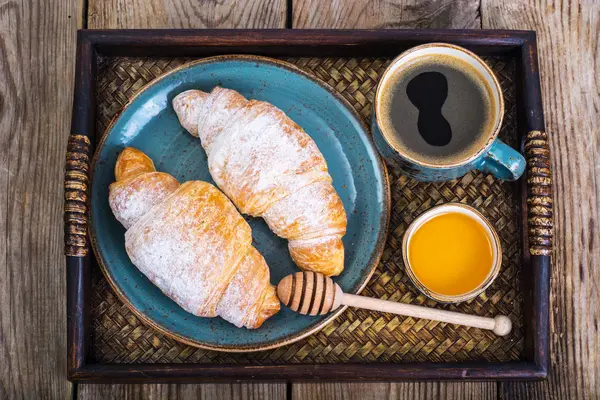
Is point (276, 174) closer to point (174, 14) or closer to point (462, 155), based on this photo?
point (462, 155)

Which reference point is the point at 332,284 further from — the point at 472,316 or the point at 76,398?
the point at 76,398

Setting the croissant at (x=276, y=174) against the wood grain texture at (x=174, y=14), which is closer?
the croissant at (x=276, y=174)

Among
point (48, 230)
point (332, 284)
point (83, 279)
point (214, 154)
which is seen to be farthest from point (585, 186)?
point (48, 230)

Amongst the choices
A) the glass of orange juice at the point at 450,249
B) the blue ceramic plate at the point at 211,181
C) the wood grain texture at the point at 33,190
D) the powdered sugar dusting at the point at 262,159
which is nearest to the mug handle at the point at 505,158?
the glass of orange juice at the point at 450,249

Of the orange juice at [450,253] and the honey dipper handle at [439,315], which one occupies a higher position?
the orange juice at [450,253]

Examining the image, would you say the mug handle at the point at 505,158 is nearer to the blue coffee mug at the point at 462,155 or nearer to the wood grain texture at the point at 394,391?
the blue coffee mug at the point at 462,155

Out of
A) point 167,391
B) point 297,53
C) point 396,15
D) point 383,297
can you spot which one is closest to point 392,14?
point 396,15
